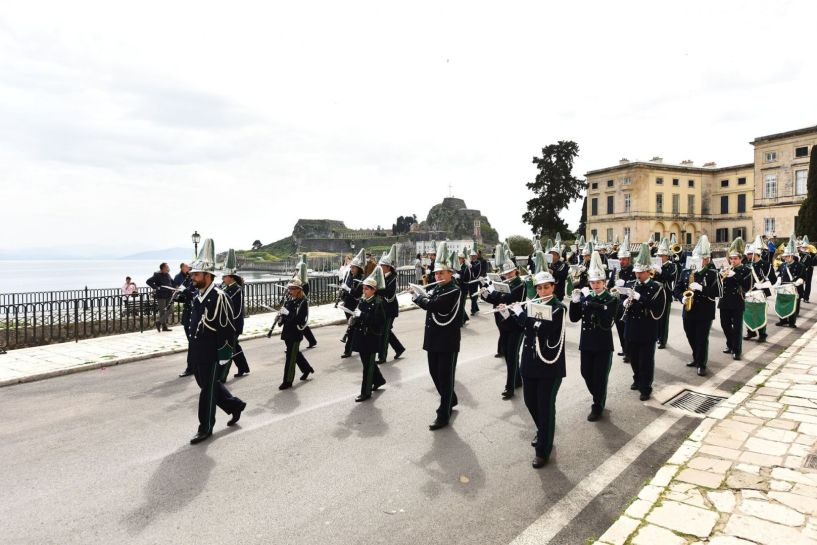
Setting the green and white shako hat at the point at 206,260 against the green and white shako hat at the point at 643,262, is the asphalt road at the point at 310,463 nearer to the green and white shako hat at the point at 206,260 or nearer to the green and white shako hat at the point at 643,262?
the green and white shako hat at the point at 643,262

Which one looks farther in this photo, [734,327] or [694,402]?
[734,327]

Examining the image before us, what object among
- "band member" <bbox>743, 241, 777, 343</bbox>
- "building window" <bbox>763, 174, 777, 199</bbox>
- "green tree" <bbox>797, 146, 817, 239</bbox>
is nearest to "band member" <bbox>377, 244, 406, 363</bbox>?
"band member" <bbox>743, 241, 777, 343</bbox>

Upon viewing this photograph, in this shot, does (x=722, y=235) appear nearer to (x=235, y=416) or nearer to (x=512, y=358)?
(x=512, y=358)

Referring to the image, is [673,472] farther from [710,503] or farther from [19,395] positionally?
[19,395]

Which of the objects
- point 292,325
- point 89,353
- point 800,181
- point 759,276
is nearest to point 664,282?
point 759,276

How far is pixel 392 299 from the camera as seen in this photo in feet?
35.4

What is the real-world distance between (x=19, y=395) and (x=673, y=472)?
969cm

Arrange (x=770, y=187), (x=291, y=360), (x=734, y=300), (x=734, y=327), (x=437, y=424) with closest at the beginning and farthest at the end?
(x=437, y=424)
(x=291, y=360)
(x=734, y=327)
(x=734, y=300)
(x=770, y=187)

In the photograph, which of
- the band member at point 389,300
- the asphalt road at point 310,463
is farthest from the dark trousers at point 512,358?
the band member at point 389,300

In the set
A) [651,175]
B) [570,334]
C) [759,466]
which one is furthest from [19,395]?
[651,175]

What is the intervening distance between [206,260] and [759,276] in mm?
13469

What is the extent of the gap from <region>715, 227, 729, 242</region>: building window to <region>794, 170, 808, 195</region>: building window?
446 inches

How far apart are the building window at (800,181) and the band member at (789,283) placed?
5504 centimetres

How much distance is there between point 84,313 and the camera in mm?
14117
